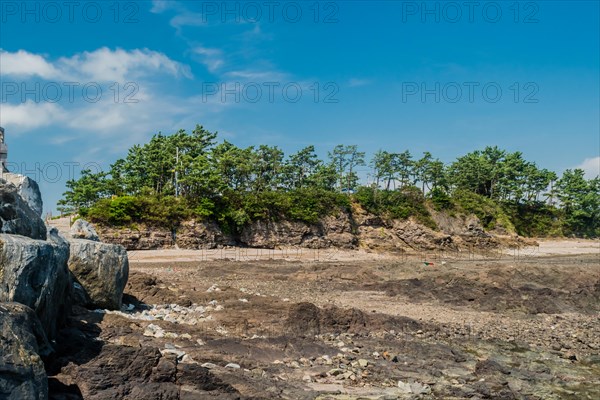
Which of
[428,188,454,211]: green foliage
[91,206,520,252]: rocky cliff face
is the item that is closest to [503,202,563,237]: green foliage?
[91,206,520,252]: rocky cliff face

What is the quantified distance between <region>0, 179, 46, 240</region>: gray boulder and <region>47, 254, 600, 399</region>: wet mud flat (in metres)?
2.32

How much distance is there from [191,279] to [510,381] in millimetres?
18035

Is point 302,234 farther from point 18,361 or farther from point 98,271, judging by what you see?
point 18,361

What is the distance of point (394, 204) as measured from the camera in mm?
57125

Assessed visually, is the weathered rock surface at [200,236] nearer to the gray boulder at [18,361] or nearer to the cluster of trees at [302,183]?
the cluster of trees at [302,183]

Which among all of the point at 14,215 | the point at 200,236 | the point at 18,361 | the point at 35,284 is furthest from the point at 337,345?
the point at 200,236

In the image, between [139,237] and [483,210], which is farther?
[483,210]

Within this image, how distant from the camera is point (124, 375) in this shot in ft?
24.8

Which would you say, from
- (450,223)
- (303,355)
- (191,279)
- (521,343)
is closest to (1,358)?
(303,355)

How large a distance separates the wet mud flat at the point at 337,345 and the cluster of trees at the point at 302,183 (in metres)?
22.8

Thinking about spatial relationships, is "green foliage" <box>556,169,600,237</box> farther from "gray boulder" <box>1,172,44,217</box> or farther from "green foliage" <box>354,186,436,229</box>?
"gray boulder" <box>1,172,44,217</box>

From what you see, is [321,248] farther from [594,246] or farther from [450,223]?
[594,246]

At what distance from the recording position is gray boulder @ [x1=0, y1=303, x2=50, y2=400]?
558 cm

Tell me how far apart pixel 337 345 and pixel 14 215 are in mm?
8468
